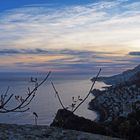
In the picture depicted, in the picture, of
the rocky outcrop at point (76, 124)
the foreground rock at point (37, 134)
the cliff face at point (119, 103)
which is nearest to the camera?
the foreground rock at point (37, 134)

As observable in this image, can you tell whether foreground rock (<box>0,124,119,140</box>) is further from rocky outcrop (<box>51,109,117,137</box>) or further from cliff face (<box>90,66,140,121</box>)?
cliff face (<box>90,66,140,121</box>)

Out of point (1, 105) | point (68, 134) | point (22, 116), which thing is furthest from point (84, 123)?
point (22, 116)

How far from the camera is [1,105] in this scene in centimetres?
498

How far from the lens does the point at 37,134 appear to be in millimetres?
5605

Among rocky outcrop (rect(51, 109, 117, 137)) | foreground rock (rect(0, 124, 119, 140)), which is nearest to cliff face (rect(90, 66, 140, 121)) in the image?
rocky outcrop (rect(51, 109, 117, 137))

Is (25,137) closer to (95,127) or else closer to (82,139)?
(82,139)

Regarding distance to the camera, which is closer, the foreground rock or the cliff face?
the foreground rock

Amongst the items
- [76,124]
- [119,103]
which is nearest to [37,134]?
[76,124]

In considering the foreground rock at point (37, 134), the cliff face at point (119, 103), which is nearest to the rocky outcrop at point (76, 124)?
the foreground rock at point (37, 134)

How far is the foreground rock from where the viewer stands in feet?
17.9

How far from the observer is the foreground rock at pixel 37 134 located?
545 cm

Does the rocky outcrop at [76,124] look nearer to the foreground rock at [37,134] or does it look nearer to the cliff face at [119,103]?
the foreground rock at [37,134]

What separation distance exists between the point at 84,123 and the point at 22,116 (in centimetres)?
5611

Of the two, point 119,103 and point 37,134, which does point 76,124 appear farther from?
point 119,103
